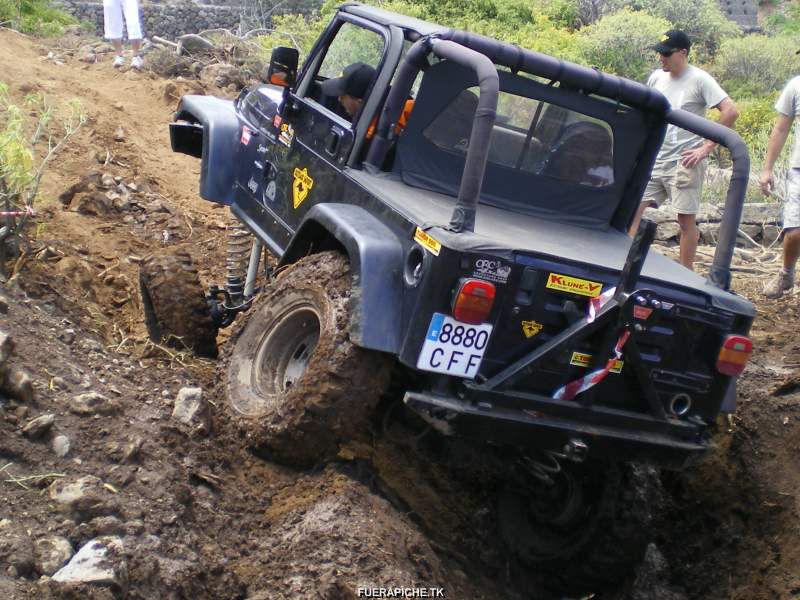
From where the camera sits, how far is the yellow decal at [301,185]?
202 inches

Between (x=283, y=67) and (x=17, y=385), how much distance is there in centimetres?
238

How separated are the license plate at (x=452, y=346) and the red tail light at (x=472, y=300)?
0.04m

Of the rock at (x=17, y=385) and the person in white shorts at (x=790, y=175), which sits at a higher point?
the person in white shorts at (x=790, y=175)

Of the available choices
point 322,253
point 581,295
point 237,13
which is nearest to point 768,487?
point 581,295

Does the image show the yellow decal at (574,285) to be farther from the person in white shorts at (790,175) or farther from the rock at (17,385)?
the person in white shorts at (790,175)

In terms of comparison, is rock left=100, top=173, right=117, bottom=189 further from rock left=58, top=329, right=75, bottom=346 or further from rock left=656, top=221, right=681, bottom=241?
rock left=656, top=221, right=681, bottom=241

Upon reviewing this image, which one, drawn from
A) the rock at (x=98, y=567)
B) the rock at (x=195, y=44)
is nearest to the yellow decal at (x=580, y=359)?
the rock at (x=98, y=567)

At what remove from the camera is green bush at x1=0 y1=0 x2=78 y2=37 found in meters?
15.1

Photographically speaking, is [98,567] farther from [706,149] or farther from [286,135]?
[706,149]

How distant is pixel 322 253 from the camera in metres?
4.47

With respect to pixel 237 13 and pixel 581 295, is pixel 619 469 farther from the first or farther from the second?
pixel 237 13

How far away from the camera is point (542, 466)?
14.3ft

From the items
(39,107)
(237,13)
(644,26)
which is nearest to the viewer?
(39,107)

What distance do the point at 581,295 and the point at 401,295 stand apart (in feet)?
2.32
